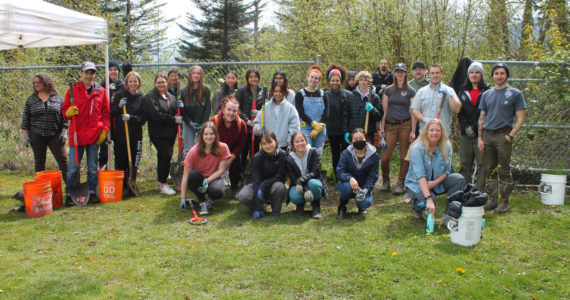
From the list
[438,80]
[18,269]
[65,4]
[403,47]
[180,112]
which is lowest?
[18,269]

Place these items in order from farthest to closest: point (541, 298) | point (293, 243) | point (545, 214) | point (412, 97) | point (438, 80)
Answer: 1. point (412, 97)
2. point (438, 80)
3. point (545, 214)
4. point (293, 243)
5. point (541, 298)

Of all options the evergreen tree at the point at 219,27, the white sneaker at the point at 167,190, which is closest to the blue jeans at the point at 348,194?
the white sneaker at the point at 167,190

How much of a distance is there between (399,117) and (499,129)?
1.31 m

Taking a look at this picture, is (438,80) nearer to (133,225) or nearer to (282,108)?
(282,108)

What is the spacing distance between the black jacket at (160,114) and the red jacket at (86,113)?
2.07 feet

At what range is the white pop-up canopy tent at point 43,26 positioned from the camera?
17.4ft

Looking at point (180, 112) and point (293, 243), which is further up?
point (180, 112)

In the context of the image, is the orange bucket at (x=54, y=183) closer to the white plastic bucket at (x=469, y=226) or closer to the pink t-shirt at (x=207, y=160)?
the pink t-shirt at (x=207, y=160)

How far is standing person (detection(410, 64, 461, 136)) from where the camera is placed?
5395 mm

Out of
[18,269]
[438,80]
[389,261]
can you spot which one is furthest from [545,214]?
[18,269]

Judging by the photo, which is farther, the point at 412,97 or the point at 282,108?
the point at 412,97

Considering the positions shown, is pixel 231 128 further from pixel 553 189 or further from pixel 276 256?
pixel 553 189

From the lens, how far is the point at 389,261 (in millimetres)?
3721

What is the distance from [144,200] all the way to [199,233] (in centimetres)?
170
